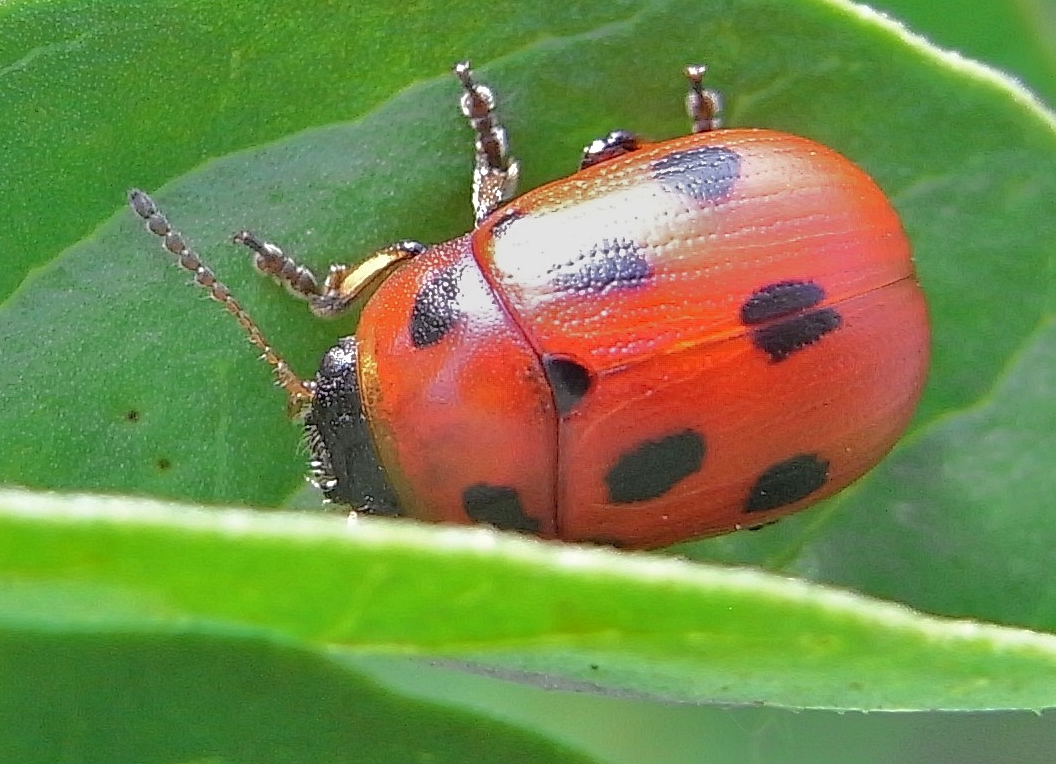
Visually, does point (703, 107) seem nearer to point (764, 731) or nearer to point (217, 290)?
point (217, 290)

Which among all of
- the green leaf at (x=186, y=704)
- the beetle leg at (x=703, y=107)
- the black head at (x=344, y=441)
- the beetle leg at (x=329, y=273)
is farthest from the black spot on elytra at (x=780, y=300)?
the green leaf at (x=186, y=704)

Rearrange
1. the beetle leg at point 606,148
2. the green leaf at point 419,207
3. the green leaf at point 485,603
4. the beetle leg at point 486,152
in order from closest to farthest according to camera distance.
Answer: the green leaf at point 485,603, the green leaf at point 419,207, the beetle leg at point 486,152, the beetle leg at point 606,148

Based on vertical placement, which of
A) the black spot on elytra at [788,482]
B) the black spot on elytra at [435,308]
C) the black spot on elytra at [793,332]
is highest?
the black spot on elytra at [435,308]

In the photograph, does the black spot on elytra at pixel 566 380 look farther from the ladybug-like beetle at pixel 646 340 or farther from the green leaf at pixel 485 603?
the green leaf at pixel 485 603

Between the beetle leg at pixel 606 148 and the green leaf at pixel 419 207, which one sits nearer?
the green leaf at pixel 419 207

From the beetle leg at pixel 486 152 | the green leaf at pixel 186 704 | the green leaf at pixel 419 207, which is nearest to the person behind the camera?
the green leaf at pixel 186 704

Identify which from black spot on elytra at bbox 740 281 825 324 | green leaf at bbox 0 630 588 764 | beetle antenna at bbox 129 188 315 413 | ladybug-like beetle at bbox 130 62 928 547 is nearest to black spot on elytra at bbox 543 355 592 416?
ladybug-like beetle at bbox 130 62 928 547

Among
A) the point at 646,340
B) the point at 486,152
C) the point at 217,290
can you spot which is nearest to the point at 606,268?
the point at 646,340

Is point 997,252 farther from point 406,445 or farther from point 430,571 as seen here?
point 430,571

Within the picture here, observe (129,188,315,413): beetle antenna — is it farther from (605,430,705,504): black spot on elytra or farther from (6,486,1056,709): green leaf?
(6,486,1056,709): green leaf
